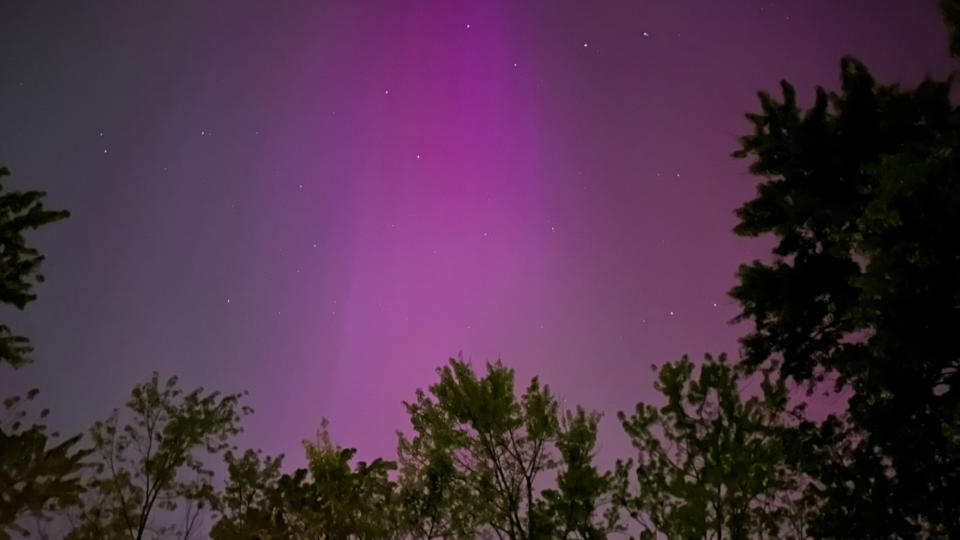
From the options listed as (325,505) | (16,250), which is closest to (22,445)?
(16,250)

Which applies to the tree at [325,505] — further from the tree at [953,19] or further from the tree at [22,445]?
the tree at [953,19]

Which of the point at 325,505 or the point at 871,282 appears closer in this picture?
the point at 871,282

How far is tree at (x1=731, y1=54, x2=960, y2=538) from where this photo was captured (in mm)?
6504

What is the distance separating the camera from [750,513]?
13.6 meters

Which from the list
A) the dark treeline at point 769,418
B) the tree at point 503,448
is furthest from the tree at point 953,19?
the tree at point 503,448

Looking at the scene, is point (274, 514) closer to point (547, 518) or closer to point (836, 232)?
point (547, 518)

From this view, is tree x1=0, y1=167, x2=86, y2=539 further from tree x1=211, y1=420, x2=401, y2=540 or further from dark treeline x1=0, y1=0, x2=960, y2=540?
tree x1=211, y1=420, x2=401, y2=540

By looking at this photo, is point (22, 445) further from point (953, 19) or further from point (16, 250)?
point (953, 19)

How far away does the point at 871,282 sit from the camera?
21.6 feet

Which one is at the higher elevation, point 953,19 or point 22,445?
point 953,19

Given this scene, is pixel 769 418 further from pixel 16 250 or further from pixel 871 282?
pixel 16 250

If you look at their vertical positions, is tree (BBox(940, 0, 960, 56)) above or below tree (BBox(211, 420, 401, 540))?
above

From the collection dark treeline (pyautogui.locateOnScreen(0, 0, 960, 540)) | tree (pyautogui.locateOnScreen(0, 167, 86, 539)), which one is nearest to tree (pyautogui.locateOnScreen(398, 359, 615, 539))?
dark treeline (pyautogui.locateOnScreen(0, 0, 960, 540))

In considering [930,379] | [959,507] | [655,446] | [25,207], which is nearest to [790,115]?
[930,379]
